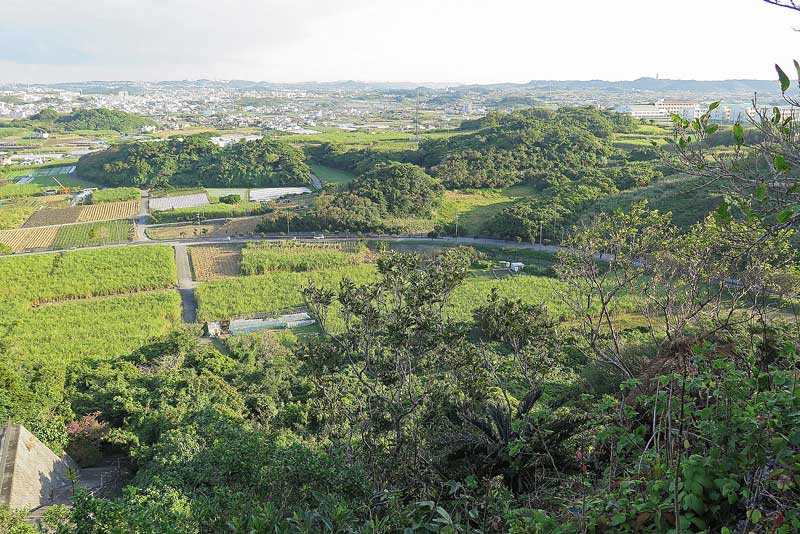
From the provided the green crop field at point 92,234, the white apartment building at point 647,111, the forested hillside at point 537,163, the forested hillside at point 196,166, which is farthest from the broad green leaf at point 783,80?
the white apartment building at point 647,111

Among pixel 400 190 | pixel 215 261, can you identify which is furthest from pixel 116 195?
pixel 400 190

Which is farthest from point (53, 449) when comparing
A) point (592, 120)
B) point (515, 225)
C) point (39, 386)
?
point (592, 120)

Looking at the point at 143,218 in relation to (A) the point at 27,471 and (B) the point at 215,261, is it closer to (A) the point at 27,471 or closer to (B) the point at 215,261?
(B) the point at 215,261

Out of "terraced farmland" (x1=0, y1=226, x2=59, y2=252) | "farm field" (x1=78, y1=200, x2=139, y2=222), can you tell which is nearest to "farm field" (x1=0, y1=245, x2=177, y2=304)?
"terraced farmland" (x1=0, y1=226, x2=59, y2=252)

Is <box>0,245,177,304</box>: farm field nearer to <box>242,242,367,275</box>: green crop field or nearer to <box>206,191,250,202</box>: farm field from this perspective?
<box>242,242,367,275</box>: green crop field

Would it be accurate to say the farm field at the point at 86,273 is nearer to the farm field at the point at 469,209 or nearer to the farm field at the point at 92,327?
the farm field at the point at 92,327
